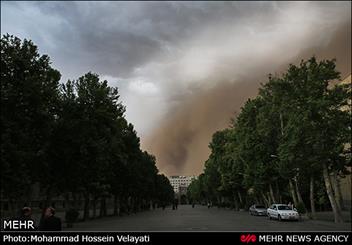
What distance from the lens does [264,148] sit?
6006 centimetres

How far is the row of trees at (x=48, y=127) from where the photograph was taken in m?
33.0

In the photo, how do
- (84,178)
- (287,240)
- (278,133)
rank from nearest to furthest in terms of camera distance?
(287,240) < (84,178) < (278,133)

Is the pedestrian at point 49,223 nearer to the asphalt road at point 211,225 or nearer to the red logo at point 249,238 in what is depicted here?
the red logo at point 249,238

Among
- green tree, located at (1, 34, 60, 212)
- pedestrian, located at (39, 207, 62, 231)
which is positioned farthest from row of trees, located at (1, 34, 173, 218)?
pedestrian, located at (39, 207, 62, 231)

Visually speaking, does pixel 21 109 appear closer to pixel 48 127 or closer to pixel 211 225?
pixel 48 127

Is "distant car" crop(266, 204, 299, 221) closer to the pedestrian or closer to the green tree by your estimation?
the green tree

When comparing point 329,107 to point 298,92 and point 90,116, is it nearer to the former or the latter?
point 298,92

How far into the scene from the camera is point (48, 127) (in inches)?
1404

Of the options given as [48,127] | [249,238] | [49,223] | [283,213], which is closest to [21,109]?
[48,127]

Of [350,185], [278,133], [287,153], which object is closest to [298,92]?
[287,153]

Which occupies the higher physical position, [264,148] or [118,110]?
[118,110]

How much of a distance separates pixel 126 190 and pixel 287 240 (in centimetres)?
7082

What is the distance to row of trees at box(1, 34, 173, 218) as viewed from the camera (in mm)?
33000

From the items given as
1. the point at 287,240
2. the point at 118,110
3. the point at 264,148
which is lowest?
the point at 287,240
